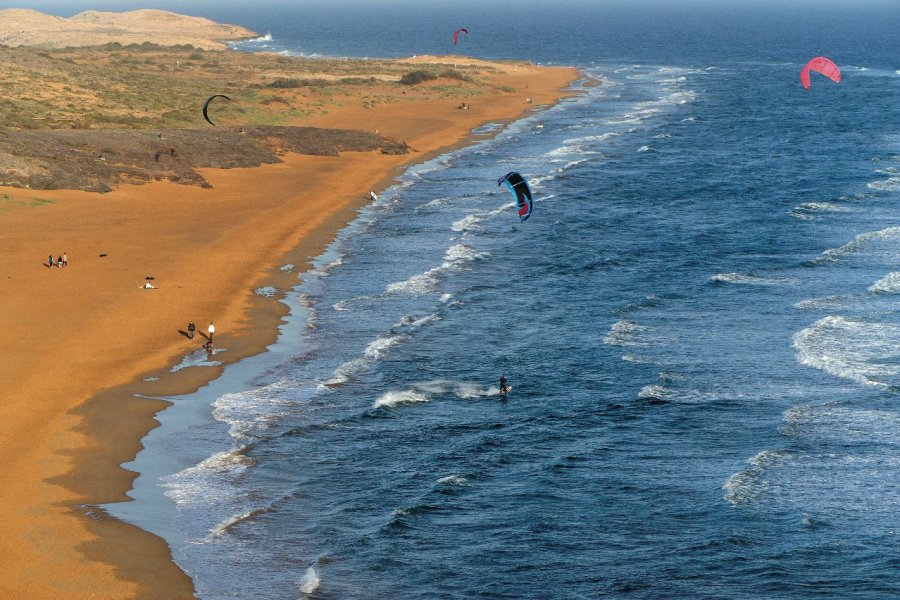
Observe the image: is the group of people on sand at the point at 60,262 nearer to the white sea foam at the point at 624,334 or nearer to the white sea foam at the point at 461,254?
the white sea foam at the point at 461,254

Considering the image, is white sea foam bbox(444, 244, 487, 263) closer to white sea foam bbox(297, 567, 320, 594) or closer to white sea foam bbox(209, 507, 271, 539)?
white sea foam bbox(209, 507, 271, 539)

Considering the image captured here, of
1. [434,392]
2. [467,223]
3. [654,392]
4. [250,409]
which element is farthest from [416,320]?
[467,223]

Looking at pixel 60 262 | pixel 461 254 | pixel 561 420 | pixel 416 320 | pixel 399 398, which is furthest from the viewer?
pixel 461 254

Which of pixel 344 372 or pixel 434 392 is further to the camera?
pixel 344 372

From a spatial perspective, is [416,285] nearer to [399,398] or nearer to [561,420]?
[399,398]

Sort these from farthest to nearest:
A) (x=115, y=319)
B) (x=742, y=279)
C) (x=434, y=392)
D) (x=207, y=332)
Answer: (x=742, y=279)
(x=115, y=319)
(x=207, y=332)
(x=434, y=392)
